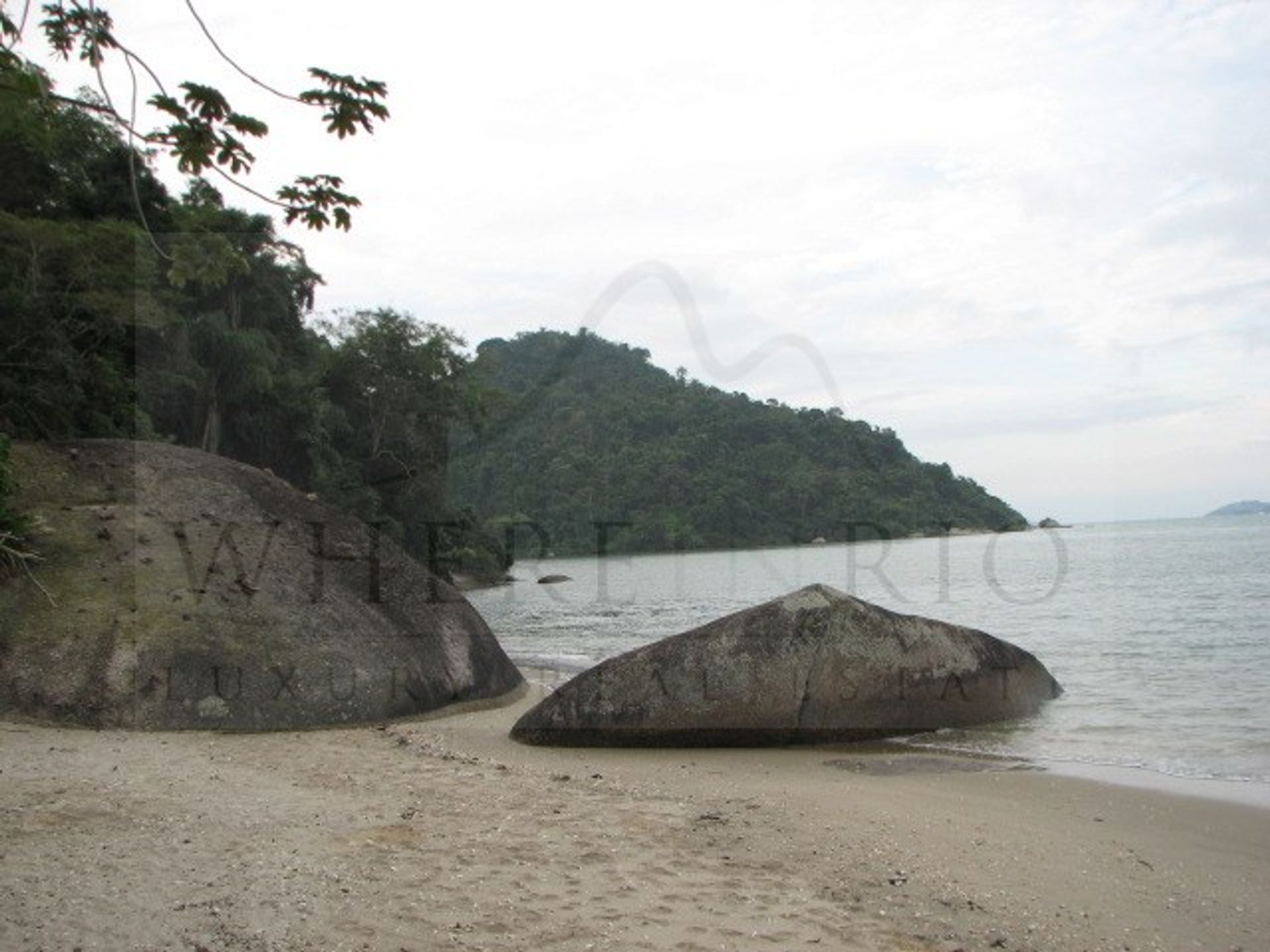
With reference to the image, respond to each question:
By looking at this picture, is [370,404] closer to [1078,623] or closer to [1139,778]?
[1078,623]

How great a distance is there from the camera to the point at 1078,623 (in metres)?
19.7

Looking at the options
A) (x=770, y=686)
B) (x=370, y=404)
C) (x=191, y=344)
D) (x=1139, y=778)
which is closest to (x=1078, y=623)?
(x=1139, y=778)

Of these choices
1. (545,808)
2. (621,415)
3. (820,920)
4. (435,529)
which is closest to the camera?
(820,920)

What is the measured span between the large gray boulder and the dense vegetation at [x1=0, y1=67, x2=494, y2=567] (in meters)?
4.27

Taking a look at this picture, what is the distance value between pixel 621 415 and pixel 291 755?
5172 centimetres

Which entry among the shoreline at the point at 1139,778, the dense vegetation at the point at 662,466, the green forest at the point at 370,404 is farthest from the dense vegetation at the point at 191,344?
the dense vegetation at the point at 662,466

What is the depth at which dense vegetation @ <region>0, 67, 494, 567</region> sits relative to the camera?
50.9 ft

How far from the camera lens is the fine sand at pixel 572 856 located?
160 inches

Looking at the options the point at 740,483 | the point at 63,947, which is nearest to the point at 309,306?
the point at 740,483

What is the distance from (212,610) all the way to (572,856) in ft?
16.7

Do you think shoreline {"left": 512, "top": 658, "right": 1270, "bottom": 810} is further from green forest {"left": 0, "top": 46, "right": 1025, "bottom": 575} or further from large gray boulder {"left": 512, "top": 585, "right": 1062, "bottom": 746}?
green forest {"left": 0, "top": 46, "right": 1025, "bottom": 575}

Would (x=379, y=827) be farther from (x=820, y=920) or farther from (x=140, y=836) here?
(x=820, y=920)

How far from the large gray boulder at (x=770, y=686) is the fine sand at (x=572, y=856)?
41.9 inches

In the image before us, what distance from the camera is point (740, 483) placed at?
5978 centimetres
